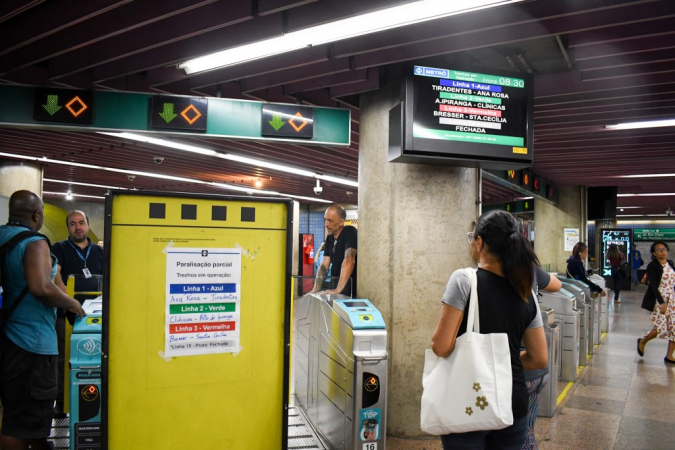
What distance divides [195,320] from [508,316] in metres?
1.34

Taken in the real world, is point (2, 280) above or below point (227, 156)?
below

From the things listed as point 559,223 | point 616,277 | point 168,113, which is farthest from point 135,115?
point 616,277

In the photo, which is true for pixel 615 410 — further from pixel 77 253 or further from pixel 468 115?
pixel 77 253

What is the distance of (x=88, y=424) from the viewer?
9.77ft

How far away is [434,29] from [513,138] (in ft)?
3.45

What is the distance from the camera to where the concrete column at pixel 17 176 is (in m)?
9.18

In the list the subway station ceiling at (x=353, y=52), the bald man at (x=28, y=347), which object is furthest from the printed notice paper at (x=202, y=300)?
the subway station ceiling at (x=353, y=52)

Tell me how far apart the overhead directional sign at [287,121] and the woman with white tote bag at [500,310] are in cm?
296

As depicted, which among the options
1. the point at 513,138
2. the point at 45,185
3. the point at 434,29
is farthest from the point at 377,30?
the point at 45,185

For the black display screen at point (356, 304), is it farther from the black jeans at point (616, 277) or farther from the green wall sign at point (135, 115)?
the black jeans at point (616, 277)

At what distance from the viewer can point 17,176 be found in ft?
30.6

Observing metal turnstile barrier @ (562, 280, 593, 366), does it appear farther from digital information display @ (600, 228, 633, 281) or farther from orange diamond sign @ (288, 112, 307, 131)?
digital information display @ (600, 228, 633, 281)

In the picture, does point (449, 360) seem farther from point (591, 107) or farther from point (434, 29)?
point (591, 107)

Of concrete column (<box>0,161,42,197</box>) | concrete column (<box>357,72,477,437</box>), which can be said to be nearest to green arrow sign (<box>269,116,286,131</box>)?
concrete column (<box>357,72,477,437</box>)
